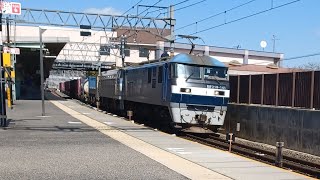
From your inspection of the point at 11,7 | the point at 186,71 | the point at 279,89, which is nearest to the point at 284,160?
the point at 279,89

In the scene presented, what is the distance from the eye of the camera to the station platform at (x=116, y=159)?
→ 930cm

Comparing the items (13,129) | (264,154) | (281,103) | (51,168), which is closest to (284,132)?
(281,103)

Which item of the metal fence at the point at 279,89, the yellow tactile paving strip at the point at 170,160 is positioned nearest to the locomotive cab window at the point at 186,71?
the metal fence at the point at 279,89

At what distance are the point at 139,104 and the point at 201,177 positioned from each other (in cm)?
1467

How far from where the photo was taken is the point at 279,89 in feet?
55.5

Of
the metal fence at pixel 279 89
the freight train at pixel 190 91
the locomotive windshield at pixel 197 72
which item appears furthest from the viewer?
the locomotive windshield at pixel 197 72

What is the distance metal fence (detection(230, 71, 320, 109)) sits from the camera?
14820 millimetres

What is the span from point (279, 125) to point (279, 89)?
4.87ft

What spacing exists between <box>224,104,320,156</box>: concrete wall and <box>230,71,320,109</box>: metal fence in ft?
1.33

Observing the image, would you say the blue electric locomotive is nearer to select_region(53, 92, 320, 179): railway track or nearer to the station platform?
select_region(53, 92, 320, 179): railway track

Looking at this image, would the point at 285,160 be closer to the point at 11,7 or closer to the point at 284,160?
the point at 284,160

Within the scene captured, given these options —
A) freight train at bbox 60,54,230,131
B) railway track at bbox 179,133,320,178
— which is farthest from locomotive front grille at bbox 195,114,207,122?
railway track at bbox 179,133,320,178

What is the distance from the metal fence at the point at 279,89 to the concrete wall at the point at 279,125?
0.40 m

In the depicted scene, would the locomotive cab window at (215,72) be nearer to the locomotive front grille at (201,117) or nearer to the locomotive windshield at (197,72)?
the locomotive windshield at (197,72)
